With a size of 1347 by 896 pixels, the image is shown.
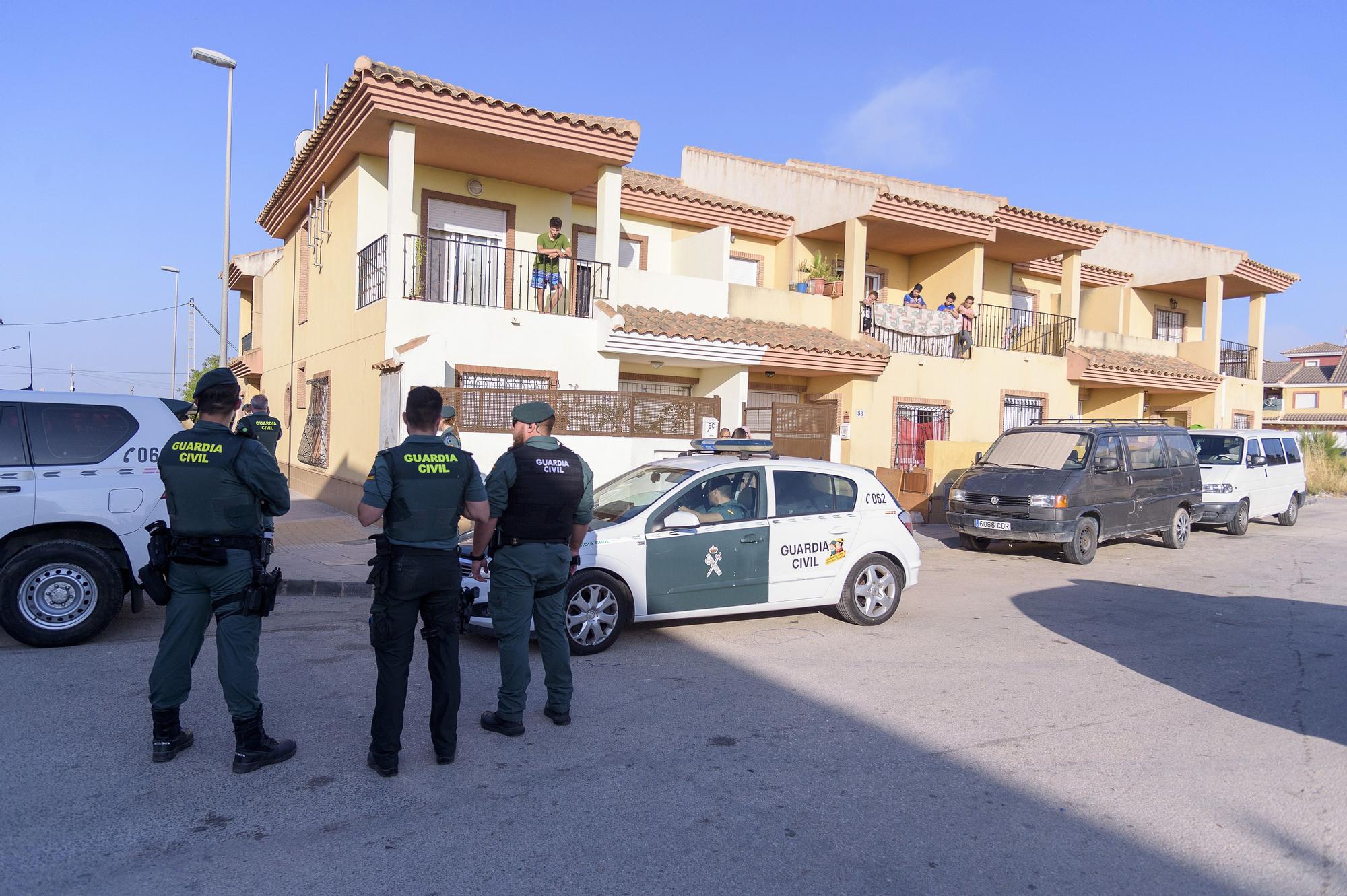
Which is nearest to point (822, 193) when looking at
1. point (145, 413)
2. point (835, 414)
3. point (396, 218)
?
point (835, 414)

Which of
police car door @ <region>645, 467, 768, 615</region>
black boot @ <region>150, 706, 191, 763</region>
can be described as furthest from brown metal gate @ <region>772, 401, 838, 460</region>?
black boot @ <region>150, 706, 191, 763</region>

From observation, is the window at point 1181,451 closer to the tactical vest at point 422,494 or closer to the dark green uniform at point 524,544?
the dark green uniform at point 524,544

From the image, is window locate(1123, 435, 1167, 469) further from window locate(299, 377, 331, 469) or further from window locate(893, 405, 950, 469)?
window locate(299, 377, 331, 469)

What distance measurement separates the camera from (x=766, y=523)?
7367mm

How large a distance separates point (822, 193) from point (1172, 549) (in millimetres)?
9405

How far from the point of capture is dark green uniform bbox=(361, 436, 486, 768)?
4.23 metres

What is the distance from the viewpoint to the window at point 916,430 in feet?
60.1

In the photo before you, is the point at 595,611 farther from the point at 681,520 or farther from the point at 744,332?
the point at 744,332

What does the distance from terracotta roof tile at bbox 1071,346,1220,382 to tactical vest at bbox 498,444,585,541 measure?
18590mm

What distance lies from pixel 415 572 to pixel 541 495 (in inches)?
34.5

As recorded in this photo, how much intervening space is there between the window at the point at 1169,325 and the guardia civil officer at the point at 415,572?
86.9ft

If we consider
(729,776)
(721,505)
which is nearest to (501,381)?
(721,505)

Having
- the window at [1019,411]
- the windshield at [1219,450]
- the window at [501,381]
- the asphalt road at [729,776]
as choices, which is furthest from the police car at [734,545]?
the window at [1019,411]

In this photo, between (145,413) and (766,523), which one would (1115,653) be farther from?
(145,413)
